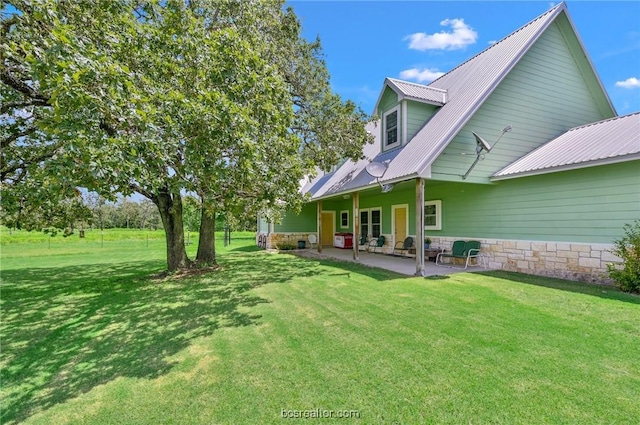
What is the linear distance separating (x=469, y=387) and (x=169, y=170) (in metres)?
4.63

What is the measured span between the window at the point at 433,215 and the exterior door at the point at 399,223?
119cm

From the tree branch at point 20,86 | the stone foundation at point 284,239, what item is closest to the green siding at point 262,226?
the stone foundation at point 284,239

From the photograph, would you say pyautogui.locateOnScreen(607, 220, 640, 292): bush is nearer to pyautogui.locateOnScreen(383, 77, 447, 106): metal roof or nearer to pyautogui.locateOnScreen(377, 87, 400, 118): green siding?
pyautogui.locateOnScreen(383, 77, 447, 106): metal roof

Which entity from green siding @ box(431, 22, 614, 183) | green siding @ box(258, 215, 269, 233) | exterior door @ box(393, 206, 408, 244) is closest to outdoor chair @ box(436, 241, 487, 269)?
green siding @ box(431, 22, 614, 183)

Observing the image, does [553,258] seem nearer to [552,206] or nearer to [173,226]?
[552,206]

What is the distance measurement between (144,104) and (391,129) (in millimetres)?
9155

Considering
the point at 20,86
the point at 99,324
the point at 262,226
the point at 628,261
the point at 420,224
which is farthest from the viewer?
the point at 262,226

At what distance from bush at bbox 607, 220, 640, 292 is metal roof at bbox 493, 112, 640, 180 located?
1498mm

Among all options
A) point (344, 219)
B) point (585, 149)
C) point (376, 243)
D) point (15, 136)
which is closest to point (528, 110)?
point (585, 149)

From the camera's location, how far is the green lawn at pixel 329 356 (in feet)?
8.58

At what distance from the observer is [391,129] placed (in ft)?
38.1

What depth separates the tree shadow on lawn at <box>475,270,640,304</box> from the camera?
5.75m

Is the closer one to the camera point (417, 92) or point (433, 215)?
point (417, 92)

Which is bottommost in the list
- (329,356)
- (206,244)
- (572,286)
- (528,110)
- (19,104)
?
(329,356)
